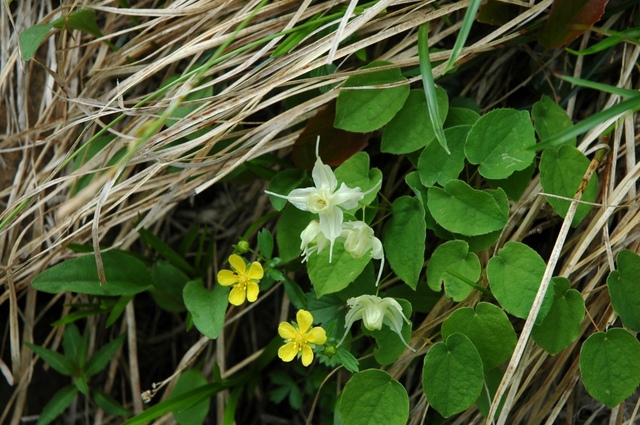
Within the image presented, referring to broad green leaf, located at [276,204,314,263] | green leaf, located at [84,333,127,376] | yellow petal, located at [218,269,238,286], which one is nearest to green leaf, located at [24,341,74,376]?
green leaf, located at [84,333,127,376]

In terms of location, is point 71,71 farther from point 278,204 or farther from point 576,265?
point 576,265

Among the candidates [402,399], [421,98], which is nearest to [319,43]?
[421,98]

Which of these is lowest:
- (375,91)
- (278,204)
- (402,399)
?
(402,399)

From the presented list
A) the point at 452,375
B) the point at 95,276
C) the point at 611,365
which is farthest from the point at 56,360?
the point at 611,365

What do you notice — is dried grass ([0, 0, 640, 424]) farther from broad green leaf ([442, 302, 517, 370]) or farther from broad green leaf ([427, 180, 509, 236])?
broad green leaf ([427, 180, 509, 236])

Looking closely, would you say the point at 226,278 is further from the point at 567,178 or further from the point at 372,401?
the point at 567,178

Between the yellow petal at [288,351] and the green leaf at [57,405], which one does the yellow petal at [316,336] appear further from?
the green leaf at [57,405]

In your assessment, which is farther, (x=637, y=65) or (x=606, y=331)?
(x=637, y=65)
